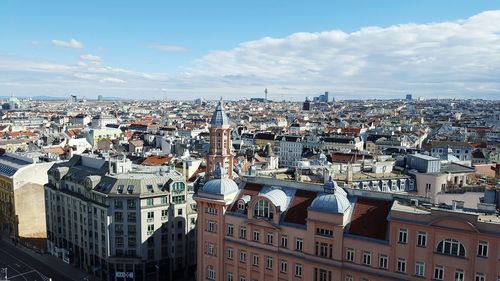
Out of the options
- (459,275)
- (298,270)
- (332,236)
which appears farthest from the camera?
(298,270)

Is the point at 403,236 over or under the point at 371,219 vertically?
under

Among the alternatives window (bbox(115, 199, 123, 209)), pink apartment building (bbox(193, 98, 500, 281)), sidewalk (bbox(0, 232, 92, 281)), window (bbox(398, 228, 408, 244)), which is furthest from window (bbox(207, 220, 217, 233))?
sidewalk (bbox(0, 232, 92, 281))

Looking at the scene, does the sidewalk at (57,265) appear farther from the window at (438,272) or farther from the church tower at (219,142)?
the window at (438,272)

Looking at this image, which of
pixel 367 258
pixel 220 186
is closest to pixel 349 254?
pixel 367 258

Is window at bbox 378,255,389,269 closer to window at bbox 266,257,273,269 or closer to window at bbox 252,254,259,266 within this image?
window at bbox 266,257,273,269

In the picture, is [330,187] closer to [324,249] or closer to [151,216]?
[324,249]

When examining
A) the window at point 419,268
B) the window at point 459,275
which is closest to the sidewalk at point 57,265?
the window at point 419,268
